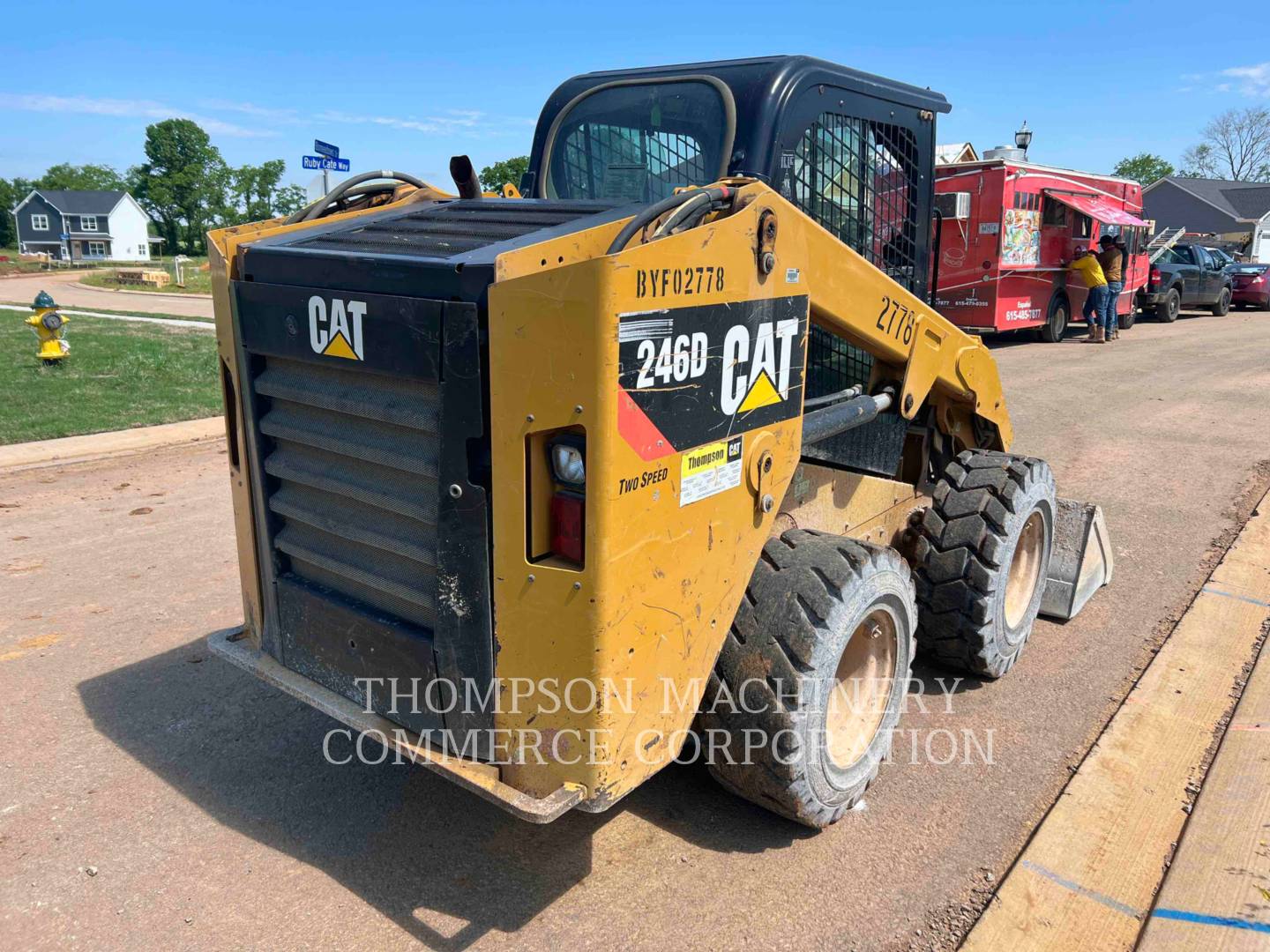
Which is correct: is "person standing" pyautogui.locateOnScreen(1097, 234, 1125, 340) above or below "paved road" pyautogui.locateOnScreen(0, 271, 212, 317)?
above

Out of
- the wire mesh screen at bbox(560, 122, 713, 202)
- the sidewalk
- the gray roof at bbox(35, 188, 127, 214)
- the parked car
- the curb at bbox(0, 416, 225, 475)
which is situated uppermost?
the gray roof at bbox(35, 188, 127, 214)

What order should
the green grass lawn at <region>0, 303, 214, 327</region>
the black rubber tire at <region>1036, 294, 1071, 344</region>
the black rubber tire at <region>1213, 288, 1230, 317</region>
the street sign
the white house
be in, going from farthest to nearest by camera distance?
the white house, the black rubber tire at <region>1213, 288, 1230, 317</region>, the green grass lawn at <region>0, 303, 214, 327</region>, the black rubber tire at <region>1036, 294, 1071, 344</region>, the street sign

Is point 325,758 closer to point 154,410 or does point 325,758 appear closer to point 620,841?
point 620,841

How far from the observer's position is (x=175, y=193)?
286ft

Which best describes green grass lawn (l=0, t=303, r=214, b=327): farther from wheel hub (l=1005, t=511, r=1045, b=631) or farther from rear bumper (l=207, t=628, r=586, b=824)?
wheel hub (l=1005, t=511, r=1045, b=631)

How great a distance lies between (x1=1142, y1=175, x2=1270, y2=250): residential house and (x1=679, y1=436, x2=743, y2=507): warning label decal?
62405 mm

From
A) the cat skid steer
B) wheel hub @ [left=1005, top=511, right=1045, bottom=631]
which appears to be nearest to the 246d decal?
the cat skid steer

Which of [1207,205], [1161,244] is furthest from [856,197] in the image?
[1207,205]

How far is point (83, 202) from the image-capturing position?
8725cm

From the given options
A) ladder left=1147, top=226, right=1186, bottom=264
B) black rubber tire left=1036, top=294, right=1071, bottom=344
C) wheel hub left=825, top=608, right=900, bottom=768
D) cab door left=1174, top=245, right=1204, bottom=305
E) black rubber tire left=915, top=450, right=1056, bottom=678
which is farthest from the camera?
cab door left=1174, top=245, right=1204, bottom=305

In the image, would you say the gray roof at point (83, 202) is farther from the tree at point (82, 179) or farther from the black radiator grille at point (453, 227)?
the black radiator grille at point (453, 227)

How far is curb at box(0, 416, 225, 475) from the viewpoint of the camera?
7867 mm

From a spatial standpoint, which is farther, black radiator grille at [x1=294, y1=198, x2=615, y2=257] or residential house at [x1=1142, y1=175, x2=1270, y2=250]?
residential house at [x1=1142, y1=175, x2=1270, y2=250]

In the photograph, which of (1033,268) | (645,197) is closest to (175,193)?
(1033,268)
